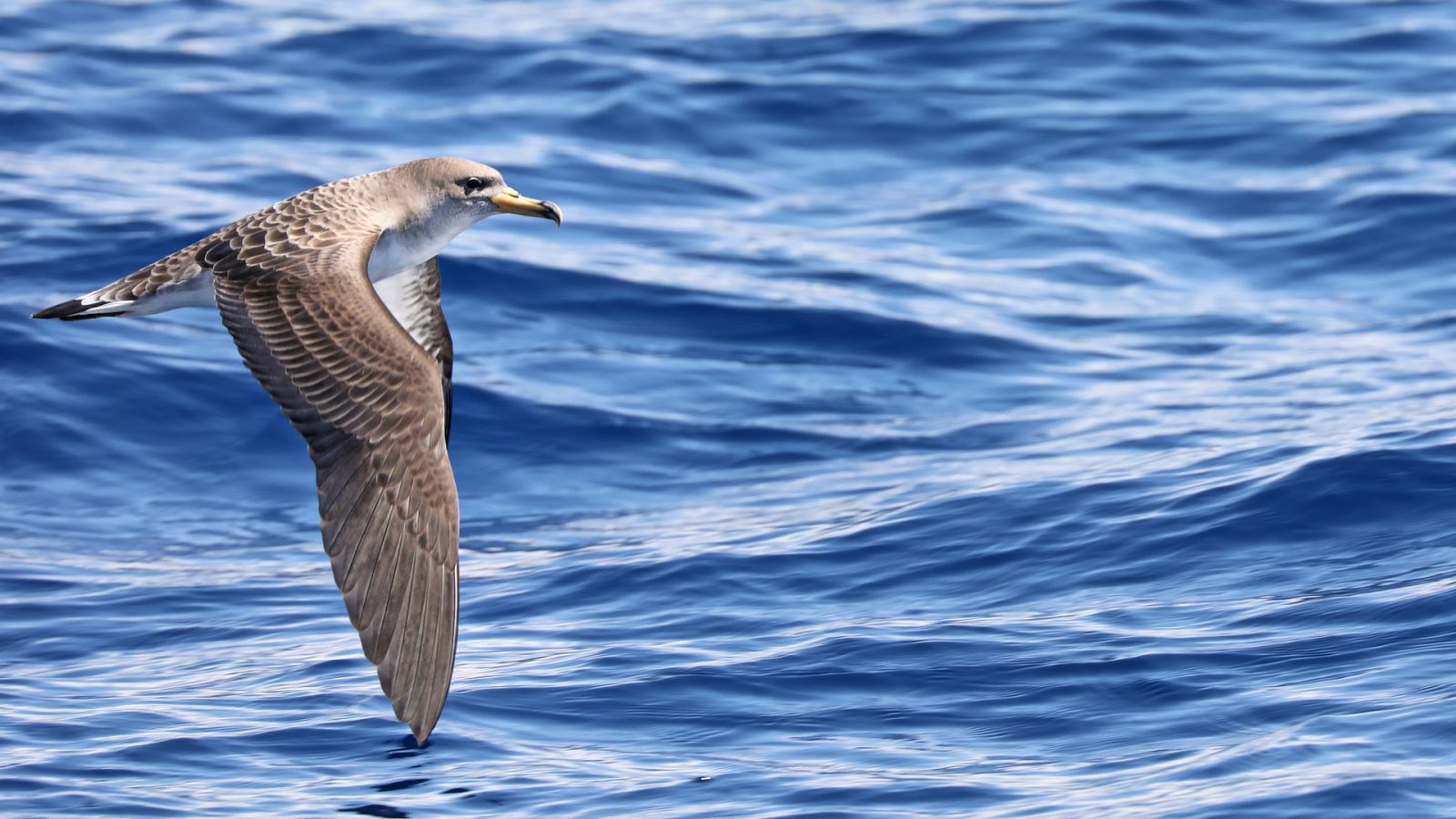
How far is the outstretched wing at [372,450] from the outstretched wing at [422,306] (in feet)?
4.45

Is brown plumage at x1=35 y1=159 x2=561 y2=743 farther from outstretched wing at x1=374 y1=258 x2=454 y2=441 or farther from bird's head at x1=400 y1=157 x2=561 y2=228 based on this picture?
outstretched wing at x1=374 y1=258 x2=454 y2=441

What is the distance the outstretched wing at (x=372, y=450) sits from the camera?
636 cm

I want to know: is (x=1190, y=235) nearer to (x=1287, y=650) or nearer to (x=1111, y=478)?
(x=1111, y=478)

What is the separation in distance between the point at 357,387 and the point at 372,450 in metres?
0.22

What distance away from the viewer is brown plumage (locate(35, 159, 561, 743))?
21.0ft

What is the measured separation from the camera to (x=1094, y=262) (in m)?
13.0

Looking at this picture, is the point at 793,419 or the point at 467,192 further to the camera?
the point at 793,419

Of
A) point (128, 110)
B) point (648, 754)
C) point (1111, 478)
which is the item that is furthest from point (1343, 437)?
point (128, 110)

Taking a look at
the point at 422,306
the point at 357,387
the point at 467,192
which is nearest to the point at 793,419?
the point at 422,306

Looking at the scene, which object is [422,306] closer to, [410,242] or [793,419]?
[410,242]

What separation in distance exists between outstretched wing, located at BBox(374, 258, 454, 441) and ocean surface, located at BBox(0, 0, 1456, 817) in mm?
1155

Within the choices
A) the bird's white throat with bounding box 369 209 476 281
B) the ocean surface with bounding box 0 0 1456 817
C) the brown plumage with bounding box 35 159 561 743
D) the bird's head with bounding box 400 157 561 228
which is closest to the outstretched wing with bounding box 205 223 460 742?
the brown plumage with bounding box 35 159 561 743

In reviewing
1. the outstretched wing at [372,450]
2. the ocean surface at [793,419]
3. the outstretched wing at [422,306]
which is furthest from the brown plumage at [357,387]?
the outstretched wing at [422,306]

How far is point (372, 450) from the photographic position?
22.0 ft
